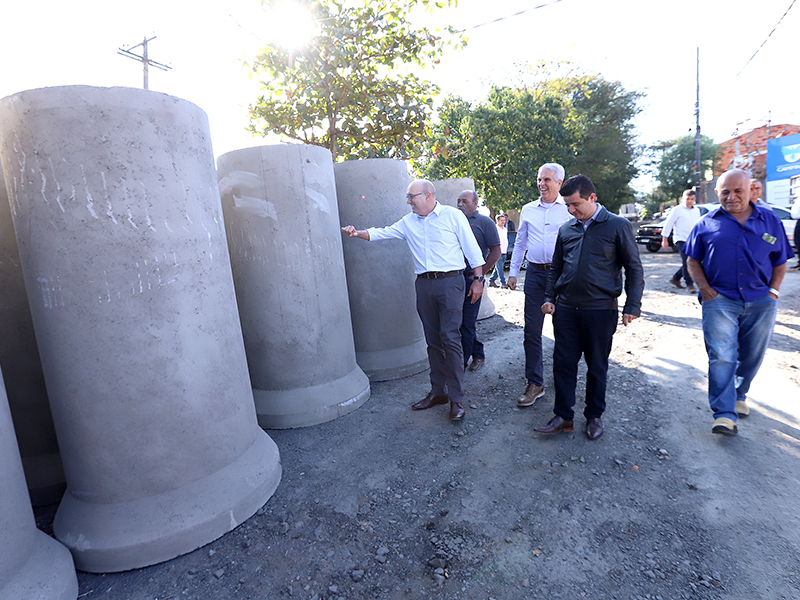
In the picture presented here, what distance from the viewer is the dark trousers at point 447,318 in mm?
3951

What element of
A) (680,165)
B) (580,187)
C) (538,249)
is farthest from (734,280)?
(680,165)

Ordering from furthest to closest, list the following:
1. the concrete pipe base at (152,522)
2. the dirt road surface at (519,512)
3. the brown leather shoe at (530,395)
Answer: the brown leather shoe at (530,395), the concrete pipe base at (152,522), the dirt road surface at (519,512)

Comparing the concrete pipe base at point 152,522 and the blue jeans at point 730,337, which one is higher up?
the blue jeans at point 730,337

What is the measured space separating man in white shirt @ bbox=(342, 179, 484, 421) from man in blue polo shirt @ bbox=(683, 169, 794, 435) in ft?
5.79

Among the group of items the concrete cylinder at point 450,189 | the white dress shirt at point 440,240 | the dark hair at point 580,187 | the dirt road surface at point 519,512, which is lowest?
the dirt road surface at point 519,512

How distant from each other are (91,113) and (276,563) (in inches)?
99.2

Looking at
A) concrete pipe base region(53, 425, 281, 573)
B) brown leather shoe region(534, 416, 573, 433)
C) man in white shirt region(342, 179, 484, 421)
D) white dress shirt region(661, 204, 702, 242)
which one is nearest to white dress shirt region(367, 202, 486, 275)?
man in white shirt region(342, 179, 484, 421)

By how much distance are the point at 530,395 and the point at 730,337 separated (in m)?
1.61

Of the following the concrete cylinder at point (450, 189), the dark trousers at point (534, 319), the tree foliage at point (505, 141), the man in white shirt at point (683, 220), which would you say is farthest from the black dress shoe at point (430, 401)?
the tree foliage at point (505, 141)

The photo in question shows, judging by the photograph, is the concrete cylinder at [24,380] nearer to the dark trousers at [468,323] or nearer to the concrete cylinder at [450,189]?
the dark trousers at [468,323]

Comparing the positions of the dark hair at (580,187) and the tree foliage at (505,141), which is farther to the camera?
the tree foliage at (505,141)

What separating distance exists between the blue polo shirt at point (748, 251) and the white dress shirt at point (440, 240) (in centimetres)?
179

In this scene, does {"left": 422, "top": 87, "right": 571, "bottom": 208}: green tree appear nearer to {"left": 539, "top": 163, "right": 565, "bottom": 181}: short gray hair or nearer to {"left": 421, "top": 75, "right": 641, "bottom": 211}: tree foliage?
{"left": 421, "top": 75, "right": 641, "bottom": 211}: tree foliage

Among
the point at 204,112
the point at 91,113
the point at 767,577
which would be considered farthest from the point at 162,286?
the point at 767,577
